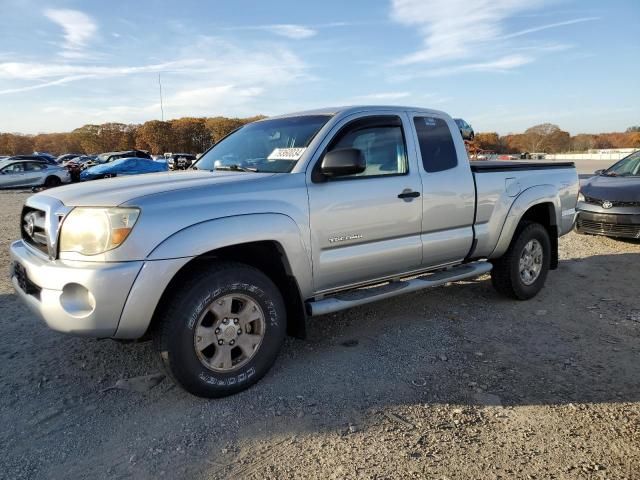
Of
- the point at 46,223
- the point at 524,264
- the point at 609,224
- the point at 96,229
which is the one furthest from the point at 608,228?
the point at 46,223

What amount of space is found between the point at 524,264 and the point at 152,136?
317 feet

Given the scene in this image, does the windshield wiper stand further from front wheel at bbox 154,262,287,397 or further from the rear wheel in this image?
the rear wheel

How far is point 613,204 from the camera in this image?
792 cm

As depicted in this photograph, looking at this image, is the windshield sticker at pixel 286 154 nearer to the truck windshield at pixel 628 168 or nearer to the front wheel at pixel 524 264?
the front wheel at pixel 524 264

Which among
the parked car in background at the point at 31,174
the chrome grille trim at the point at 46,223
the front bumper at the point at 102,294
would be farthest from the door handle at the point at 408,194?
the parked car in background at the point at 31,174

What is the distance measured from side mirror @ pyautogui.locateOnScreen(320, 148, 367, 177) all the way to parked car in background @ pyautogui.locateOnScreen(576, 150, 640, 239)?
6156 mm

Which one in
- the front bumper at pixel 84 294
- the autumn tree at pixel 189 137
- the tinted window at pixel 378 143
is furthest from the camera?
the autumn tree at pixel 189 137

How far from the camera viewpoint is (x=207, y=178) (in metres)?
3.38

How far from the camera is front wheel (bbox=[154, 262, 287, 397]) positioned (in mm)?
2939

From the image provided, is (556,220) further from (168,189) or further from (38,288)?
(38,288)

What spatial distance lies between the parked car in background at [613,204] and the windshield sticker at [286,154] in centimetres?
624

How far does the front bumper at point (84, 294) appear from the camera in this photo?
2719mm

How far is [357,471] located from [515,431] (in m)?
0.99

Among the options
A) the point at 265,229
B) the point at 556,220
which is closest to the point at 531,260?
the point at 556,220
